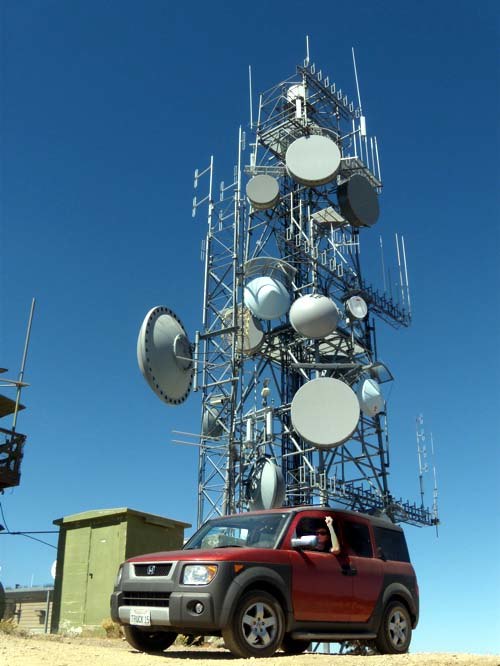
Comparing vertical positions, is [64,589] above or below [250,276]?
below

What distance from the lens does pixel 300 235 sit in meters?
33.6

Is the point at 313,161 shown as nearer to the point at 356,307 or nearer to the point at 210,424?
the point at 356,307

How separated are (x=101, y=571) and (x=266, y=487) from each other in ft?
33.3

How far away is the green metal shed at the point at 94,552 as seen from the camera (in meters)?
16.2

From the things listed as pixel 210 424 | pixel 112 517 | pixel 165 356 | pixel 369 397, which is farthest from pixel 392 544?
pixel 369 397

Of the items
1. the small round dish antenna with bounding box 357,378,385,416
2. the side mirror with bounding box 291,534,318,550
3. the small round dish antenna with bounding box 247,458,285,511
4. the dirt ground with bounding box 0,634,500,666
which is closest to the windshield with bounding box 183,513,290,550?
the side mirror with bounding box 291,534,318,550

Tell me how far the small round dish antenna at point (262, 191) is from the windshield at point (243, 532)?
24.3m

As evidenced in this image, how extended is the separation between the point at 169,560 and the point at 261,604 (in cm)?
114

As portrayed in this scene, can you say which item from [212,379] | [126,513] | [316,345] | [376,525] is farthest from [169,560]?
[316,345]

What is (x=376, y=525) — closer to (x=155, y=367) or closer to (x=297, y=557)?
(x=297, y=557)

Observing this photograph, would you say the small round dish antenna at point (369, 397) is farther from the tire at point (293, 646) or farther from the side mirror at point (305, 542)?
the side mirror at point (305, 542)

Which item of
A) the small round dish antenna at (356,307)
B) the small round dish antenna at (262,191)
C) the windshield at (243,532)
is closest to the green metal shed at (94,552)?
the windshield at (243,532)

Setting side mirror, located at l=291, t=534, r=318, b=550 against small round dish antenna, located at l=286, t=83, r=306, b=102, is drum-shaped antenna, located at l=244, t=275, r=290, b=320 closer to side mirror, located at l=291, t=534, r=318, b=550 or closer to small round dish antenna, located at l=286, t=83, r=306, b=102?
small round dish antenna, located at l=286, t=83, r=306, b=102

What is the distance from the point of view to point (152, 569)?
8.50m
